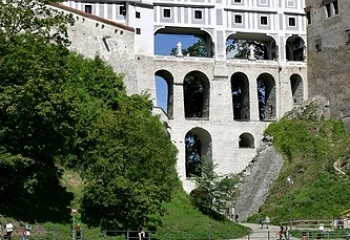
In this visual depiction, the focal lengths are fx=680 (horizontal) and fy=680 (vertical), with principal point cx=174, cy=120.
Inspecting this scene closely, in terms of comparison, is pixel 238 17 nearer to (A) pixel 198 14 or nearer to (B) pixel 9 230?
(A) pixel 198 14

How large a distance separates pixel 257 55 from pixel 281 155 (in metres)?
20.8

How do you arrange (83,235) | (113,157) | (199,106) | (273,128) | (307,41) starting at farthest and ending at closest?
(199,106), (307,41), (273,128), (113,157), (83,235)

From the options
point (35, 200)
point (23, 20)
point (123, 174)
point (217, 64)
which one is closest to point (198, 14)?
point (217, 64)

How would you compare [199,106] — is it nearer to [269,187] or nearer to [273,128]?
[273,128]

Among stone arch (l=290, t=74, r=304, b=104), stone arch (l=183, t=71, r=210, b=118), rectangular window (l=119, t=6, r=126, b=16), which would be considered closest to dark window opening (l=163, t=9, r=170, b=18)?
rectangular window (l=119, t=6, r=126, b=16)

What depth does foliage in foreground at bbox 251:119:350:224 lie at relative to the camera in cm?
5174

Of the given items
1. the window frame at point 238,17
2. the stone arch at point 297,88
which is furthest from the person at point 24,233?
the stone arch at point 297,88

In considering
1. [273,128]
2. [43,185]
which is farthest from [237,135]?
[43,185]

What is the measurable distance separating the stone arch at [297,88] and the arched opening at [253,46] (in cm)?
299

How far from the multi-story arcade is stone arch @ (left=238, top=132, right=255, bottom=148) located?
0.10 m

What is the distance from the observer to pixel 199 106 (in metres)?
76.4

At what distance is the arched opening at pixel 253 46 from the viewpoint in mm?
70562

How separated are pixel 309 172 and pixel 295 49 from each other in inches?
790

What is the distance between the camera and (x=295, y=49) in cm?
7344
